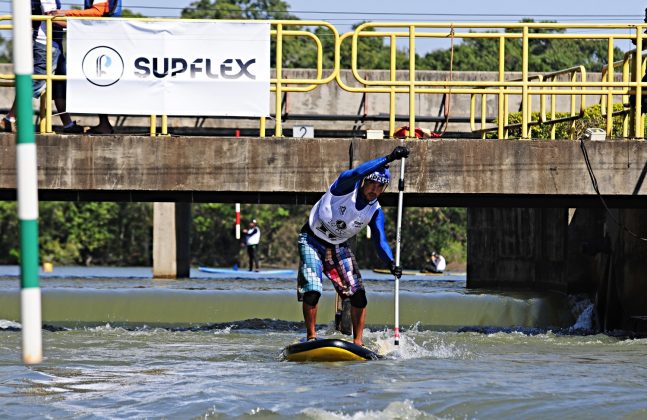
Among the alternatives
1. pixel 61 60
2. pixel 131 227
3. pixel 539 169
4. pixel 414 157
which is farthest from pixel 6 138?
pixel 131 227

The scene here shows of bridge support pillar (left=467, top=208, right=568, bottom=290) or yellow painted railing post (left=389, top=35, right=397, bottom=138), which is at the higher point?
yellow painted railing post (left=389, top=35, right=397, bottom=138)

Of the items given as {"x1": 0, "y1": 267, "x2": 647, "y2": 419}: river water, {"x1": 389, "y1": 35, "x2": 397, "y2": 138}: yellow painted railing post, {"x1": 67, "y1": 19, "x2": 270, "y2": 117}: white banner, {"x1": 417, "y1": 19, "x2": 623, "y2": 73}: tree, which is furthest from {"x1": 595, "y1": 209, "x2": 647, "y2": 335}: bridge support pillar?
{"x1": 417, "y1": 19, "x2": 623, "y2": 73}: tree

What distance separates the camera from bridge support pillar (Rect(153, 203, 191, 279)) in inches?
1115

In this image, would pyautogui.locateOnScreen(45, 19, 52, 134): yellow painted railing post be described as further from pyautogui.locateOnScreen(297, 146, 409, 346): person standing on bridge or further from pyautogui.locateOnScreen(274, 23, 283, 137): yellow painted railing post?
pyautogui.locateOnScreen(297, 146, 409, 346): person standing on bridge

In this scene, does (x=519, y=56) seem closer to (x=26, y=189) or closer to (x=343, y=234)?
(x=343, y=234)

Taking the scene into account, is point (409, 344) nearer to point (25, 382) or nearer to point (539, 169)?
point (539, 169)

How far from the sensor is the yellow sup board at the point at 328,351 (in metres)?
11.3

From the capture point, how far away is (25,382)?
996 cm

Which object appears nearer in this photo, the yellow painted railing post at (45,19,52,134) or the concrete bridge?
the yellow painted railing post at (45,19,52,134)

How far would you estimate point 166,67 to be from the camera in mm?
14672

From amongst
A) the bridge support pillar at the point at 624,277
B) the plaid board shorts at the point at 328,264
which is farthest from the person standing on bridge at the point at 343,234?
the bridge support pillar at the point at 624,277

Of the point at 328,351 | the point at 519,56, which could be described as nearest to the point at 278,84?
the point at 328,351

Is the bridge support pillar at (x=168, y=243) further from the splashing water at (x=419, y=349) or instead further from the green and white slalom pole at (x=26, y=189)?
the green and white slalom pole at (x=26, y=189)

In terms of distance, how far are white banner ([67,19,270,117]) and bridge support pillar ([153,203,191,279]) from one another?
1375 centimetres
